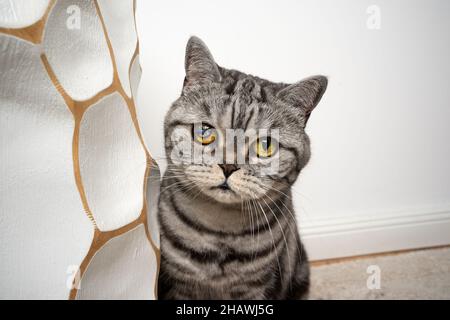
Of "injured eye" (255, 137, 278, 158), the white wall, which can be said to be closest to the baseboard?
the white wall

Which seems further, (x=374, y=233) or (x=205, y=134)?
(x=374, y=233)

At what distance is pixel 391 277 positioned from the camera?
1.10 meters

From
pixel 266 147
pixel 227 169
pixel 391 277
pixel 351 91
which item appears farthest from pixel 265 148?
pixel 391 277

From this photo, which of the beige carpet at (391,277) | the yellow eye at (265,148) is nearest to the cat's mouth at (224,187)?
the yellow eye at (265,148)

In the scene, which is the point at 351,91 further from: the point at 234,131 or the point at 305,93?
the point at 234,131

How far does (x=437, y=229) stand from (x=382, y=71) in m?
0.66

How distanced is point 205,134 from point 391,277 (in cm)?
84

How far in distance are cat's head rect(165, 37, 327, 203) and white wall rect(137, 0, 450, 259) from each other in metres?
0.26

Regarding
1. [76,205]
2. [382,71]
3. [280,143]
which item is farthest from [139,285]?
[382,71]

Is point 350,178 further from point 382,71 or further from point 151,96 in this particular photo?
point 151,96

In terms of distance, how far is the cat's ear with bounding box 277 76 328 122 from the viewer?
75cm

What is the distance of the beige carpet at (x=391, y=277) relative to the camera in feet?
3.33
